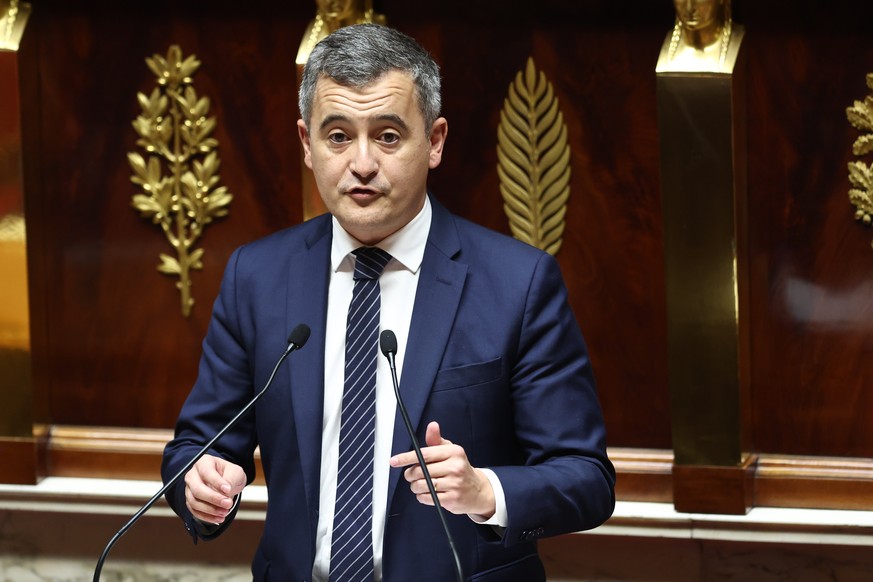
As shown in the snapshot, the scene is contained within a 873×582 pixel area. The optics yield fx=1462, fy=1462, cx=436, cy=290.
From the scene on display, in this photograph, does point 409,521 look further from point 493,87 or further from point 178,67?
point 178,67

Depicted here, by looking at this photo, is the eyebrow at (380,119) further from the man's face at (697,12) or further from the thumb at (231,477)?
the man's face at (697,12)

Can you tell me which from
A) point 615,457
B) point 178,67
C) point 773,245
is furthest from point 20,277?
point 773,245

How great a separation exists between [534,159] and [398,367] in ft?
2.92

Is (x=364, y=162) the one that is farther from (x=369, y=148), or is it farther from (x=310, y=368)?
(x=310, y=368)

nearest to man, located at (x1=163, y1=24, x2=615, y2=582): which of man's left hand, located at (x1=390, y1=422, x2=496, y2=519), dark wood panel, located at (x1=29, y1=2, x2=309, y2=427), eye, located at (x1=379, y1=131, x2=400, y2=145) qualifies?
eye, located at (x1=379, y1=131, x2=400, y2=145)

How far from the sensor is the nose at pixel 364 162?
1.85 metres

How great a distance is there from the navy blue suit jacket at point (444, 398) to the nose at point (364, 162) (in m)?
0.16

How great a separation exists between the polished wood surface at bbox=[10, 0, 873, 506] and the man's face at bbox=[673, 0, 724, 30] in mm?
124

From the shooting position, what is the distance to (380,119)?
1.86 m

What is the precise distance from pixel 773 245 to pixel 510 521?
1.09m

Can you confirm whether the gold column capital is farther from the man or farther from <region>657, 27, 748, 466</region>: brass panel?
<region>657, 27, 748, 466</region>: brass panel

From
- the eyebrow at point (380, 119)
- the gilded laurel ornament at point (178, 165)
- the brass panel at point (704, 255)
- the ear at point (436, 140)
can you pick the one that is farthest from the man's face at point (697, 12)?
the gilded laurel ornament at point (178, 165)

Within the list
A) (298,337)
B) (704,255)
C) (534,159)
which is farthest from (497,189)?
(298,337)

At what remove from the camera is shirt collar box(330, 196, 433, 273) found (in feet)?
6.44
